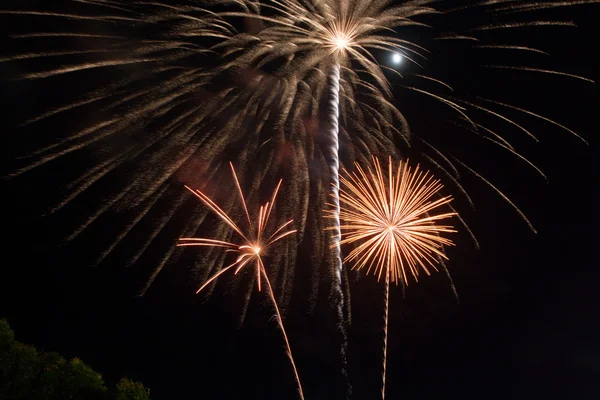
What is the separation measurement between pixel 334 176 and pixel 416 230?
1806mm

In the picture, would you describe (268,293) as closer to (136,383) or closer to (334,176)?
(334,176)

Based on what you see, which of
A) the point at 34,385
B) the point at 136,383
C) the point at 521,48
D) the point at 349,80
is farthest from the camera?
the point at 136,383

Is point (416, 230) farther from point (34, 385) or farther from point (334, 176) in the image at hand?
point (34, 385)

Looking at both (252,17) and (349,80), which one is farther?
(349,80)

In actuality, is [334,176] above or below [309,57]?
below

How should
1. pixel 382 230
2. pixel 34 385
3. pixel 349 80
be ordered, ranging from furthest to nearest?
A: pixel 34 385
pixel 349 80
pixel 382 230

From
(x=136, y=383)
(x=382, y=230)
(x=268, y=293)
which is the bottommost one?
(x=268, y=293)

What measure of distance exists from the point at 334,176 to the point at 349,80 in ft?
6.93

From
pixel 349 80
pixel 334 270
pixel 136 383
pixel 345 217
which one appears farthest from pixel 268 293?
pixel 136 383

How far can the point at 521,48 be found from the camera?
10250 millimetres

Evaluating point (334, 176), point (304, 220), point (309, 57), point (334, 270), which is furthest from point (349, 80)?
point (334, 270)

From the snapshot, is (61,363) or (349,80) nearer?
(349,80)

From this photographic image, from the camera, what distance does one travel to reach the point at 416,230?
35.6ft

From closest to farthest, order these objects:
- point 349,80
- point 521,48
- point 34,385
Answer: point 521,48, point 349,80, point 34,385
